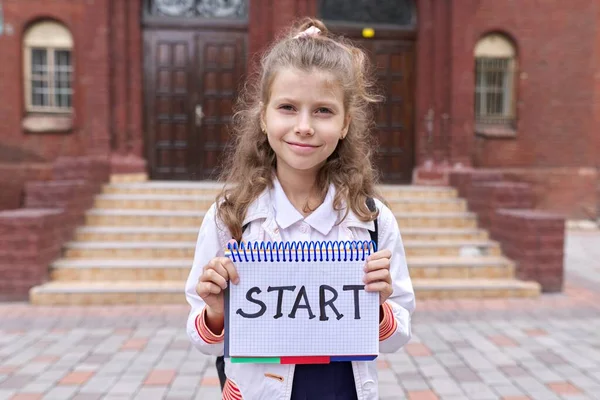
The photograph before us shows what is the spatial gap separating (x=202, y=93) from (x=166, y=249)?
153 inches

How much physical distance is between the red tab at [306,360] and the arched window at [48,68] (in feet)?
30.5

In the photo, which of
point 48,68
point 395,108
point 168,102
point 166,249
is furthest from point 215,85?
point 166,249

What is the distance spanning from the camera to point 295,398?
1.53 m

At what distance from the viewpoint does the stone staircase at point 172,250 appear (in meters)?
5.78

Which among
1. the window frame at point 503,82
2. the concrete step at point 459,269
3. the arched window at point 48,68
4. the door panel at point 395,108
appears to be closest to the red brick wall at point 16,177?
the arched window at point 48,68

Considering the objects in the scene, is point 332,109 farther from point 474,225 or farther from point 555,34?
point 555,34

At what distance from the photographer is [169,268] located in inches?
238

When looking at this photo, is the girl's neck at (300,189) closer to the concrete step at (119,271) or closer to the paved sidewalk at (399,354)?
the paved sidewalk at (399,354)

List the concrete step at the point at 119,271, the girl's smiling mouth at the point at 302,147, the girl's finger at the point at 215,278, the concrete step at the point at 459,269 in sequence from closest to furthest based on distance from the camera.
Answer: the girl's finger at the point at 215,278, the girl's smiling mouth at the point at 302,147, the concrete step at the point at 119,271, the concrete step at the point at 459,269

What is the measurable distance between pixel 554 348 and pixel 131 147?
7.17 meters

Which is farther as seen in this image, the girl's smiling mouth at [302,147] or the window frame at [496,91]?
Result: the window frame at [496,91]

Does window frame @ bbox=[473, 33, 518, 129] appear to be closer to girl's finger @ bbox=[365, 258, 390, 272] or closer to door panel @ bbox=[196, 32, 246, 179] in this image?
door panel @ bbox=[196, 32, 246, 179]

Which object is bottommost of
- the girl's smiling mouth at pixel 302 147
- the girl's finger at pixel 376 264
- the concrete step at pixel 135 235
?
the concrete step at pixel 135 235

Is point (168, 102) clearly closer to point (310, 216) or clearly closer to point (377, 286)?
point (310, 216)
